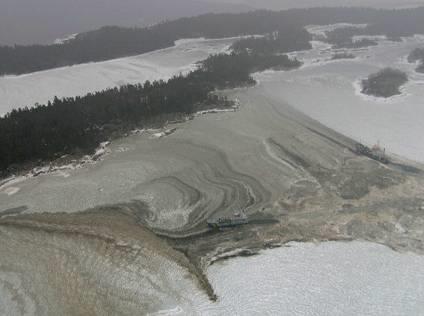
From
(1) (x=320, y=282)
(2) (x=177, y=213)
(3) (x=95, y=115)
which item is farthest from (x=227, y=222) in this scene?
(3) (x=95, y=115)

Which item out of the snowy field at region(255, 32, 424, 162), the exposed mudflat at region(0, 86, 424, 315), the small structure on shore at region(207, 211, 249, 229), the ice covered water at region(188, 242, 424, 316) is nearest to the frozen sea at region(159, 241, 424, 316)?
the ice covered water at region(188, 242, 424, 316)

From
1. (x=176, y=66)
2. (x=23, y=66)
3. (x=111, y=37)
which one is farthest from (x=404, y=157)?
(x=111, y=37)

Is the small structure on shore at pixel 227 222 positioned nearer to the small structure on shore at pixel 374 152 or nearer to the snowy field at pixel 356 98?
the small structure on shore at pixel 374 152

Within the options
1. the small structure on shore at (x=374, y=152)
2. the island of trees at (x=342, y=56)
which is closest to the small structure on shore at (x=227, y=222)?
the small structure on shore at (x=374, y=152)

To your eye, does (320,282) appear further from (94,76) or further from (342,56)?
(342,56)

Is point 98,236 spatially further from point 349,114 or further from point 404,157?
point 349,114

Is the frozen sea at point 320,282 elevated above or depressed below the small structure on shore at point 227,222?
below
